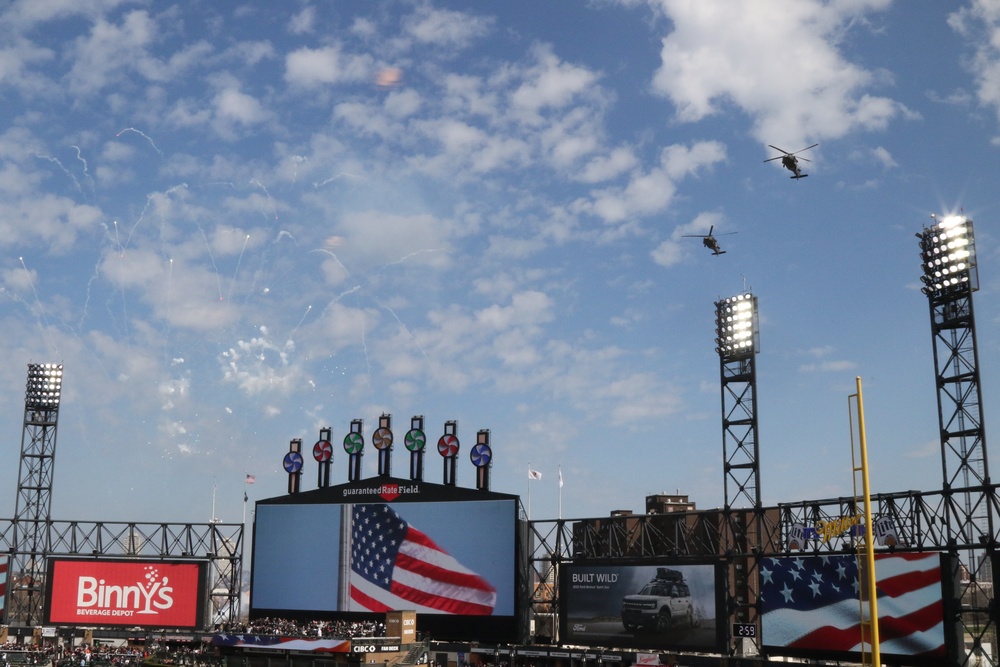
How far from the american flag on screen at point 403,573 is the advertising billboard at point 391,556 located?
0.23ft

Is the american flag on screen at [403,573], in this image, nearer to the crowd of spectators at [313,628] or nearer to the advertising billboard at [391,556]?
the advertising billboard at [391,556]

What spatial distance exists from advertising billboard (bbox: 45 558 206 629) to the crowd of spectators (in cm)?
658

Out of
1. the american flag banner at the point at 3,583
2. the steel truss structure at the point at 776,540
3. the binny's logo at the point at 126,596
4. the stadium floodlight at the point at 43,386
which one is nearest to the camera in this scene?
the steel truss structure at the point at 776,540

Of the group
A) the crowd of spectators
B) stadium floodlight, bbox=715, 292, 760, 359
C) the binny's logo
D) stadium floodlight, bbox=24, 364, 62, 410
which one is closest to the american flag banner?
the binny's logo

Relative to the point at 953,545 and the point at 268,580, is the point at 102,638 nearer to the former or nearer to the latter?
the point at 268,580

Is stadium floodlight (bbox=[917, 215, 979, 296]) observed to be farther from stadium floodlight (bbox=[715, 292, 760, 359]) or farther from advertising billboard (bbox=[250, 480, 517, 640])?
advertising billboard (bbox=[250, 480, 517, 640])

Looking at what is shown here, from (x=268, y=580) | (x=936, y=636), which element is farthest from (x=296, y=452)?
(x=936, y=636)

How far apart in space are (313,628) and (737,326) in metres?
36.2

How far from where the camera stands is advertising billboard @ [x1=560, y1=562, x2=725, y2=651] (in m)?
60.5

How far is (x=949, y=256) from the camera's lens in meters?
51.8

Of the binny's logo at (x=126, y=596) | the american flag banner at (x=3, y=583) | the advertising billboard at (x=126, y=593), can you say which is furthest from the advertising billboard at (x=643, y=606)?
the american flag banner at (x=3, y=583)

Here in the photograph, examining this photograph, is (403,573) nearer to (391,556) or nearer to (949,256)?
(391,556)

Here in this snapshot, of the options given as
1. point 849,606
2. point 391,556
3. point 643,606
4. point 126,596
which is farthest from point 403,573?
point 849,606

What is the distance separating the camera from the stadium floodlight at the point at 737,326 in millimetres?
62875
